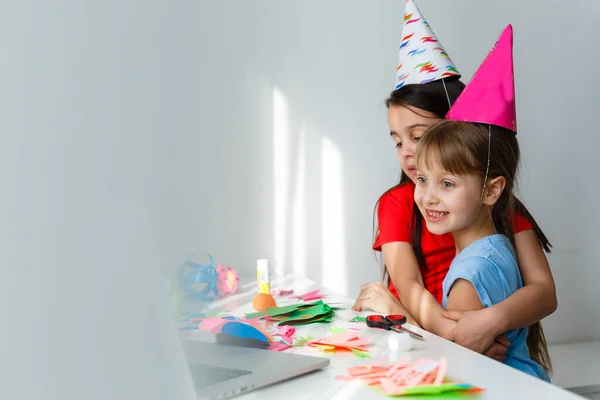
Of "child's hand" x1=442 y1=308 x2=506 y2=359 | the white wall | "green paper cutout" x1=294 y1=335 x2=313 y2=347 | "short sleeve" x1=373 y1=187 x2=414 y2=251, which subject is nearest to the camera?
"green paper cutout" x1=294 y1=335 x2=313 y2=347

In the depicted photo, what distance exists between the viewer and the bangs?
1.10m

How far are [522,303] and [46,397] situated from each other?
0.79 m

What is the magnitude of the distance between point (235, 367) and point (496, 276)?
0.56 metres

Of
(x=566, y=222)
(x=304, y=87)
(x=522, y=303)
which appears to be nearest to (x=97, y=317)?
(x=522, y=303)

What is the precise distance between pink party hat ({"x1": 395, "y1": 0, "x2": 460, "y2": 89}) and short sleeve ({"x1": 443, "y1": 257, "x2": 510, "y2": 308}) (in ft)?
1.53

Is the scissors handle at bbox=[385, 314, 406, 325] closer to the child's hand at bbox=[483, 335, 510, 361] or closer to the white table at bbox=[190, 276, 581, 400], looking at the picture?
the white table at bbox=[190, 276, 581, 400]

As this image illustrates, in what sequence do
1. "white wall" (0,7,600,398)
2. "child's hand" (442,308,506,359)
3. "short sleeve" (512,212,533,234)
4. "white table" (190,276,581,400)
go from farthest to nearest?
"white wall" (0,7,600,398) → "short sleeve" (512,212,533,234) → "child's hand" (442,308,506,359) → "white table" (190,276,581,400)

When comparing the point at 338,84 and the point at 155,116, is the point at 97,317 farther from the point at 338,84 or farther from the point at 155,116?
the point at 338,84

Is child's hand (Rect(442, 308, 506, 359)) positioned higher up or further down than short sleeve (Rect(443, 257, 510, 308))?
further down

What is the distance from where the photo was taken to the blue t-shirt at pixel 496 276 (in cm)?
101

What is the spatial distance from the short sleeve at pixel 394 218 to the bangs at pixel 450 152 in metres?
0.24

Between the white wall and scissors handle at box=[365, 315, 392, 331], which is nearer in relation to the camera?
scissors handle at box=[365, 315, 392, 331]

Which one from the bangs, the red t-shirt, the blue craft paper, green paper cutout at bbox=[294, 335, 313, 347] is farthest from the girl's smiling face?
the blue craft paper

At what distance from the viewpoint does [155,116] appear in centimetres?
45
